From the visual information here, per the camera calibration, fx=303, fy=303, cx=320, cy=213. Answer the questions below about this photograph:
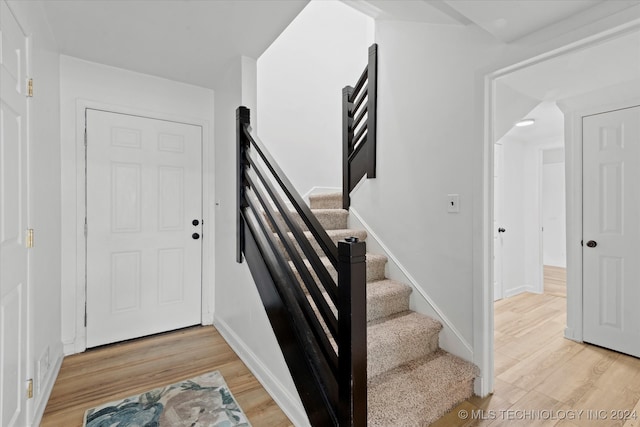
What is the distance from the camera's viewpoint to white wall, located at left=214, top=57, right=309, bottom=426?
1836mm

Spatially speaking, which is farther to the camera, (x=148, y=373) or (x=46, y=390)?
(x=148, y=373)

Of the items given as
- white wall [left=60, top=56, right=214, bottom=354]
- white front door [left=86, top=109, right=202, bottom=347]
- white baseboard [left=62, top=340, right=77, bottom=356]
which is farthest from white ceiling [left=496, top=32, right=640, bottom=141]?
white baseboard [left=62, top=340, right=77, bottom=356]

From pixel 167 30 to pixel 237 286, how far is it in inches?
76.8

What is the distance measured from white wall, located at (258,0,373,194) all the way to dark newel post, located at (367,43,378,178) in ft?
2.87

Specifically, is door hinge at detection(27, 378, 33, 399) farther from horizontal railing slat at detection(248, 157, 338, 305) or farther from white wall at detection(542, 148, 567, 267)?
white wall at detection(542, 148, 567, 267)

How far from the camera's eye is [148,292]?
278 centimetres

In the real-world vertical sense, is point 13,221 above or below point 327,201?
below

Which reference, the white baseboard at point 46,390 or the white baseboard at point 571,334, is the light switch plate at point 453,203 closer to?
the white baseboard at point 571,334

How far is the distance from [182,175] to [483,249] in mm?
2635

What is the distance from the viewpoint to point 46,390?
1.83 metres

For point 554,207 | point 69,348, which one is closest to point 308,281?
point 69,348

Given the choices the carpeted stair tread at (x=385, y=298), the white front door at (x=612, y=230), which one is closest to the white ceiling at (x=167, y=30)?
the carpeted stair tread at (x=385, y=298)

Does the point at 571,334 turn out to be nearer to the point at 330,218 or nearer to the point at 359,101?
the point at 330,218

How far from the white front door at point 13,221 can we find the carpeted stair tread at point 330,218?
1.71 m
